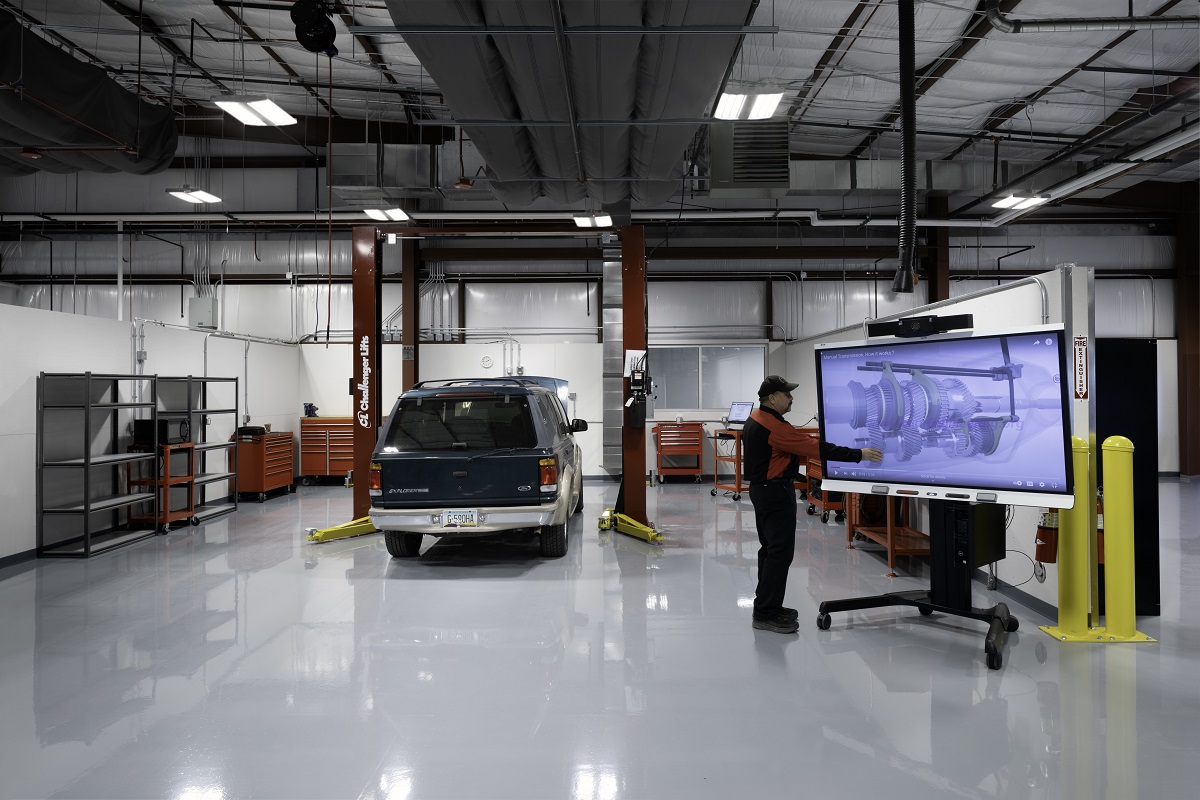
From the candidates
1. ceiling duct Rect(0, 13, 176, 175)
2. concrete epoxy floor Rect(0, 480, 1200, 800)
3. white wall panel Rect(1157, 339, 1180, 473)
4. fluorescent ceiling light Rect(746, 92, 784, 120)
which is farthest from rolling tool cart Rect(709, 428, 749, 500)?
white wall panel Rect(1157, 339, 1180, 473)

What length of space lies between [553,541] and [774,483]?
280cm

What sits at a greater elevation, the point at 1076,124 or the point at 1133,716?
the point at 1076,124

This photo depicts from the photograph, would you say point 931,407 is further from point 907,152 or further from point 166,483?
point 166,483

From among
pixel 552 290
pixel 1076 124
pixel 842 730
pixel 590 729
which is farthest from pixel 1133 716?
pixel 552 290

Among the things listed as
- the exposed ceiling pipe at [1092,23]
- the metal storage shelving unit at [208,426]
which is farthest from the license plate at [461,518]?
the exposed ceiling pipe at [1092,23]

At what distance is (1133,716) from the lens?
3.28 m

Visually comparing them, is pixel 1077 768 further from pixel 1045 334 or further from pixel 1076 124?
pixel 1076 124

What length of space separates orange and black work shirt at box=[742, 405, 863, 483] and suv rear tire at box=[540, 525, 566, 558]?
2583 millimetres

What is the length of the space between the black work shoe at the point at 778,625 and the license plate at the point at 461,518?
2.53 m

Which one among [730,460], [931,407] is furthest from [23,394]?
[730,460]

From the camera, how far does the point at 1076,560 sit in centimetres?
436

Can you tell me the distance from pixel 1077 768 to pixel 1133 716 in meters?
0.74

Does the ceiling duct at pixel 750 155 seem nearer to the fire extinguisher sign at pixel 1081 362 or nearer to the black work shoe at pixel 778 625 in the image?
the fire extinguisher sign at pixel 1081 362

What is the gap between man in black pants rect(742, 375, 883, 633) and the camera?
4.45m
